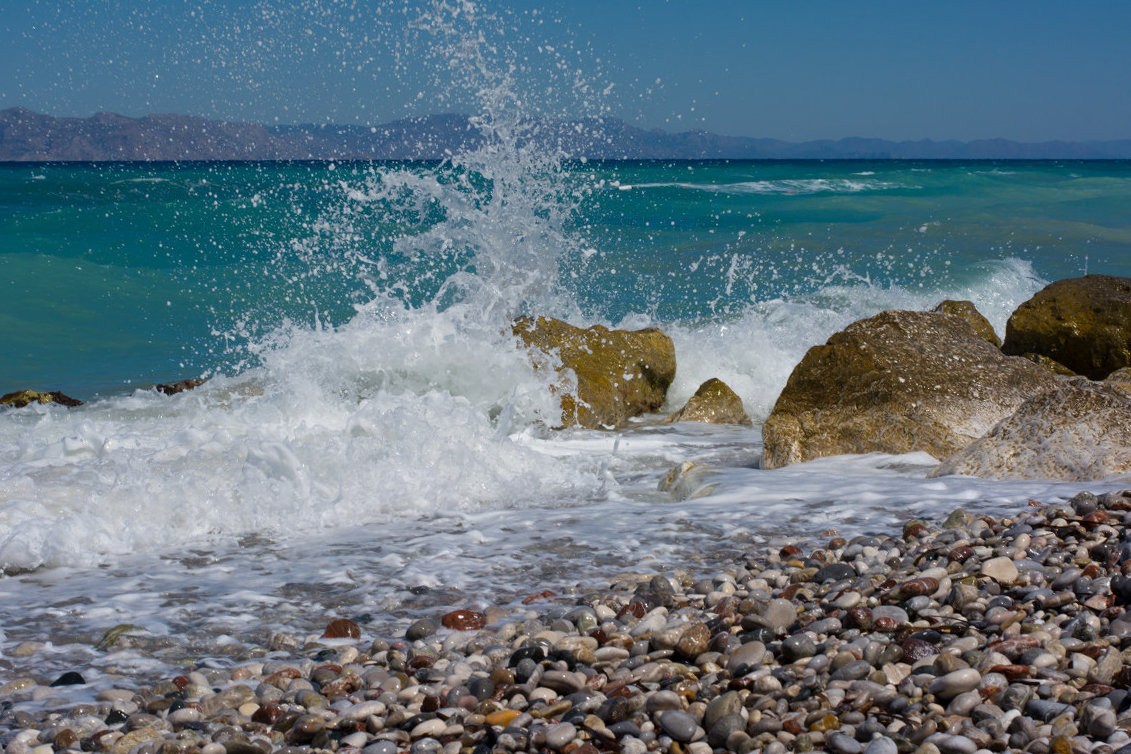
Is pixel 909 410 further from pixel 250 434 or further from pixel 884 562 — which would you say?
pixel 250 434

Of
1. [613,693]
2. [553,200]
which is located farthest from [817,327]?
[613,693]

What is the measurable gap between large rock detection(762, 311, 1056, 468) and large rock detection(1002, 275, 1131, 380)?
1.89 m

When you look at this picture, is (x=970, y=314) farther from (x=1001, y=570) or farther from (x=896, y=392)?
(x=1001, y=570)

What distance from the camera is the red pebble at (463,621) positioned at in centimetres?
308

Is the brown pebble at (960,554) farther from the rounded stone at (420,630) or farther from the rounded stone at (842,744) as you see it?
the rounded stone at (420,630)

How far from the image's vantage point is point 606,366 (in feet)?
24.0

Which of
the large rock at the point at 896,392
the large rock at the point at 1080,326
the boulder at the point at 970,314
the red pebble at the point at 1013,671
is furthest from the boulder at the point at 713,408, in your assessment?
the red pebble at the point at 1013,671

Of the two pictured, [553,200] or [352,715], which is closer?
[352,715]

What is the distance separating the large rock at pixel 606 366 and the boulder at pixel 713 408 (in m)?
0.36

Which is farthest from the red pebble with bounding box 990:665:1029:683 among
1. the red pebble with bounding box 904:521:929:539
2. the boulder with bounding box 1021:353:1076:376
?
the boulder with bounding box 1021:353:1076:376

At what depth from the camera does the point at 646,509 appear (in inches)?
175

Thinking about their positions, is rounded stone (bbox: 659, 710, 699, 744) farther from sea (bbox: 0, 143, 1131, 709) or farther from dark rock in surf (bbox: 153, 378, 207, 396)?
dark rock in surf (bbox: 153, 378, 207, 396)

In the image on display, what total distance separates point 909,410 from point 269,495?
3412 millimetres

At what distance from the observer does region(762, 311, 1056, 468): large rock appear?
17.2 ft
